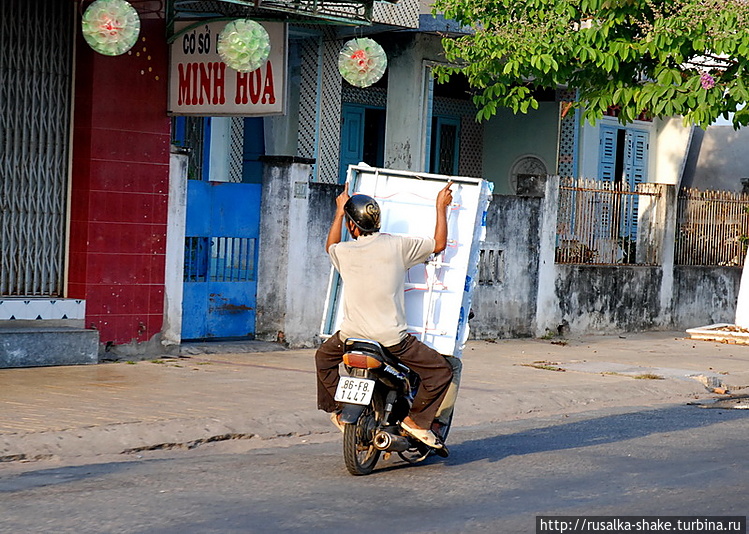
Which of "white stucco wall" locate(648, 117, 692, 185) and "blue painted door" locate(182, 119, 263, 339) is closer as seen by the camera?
"blue painted door" locate(182, 119, 263, 339)

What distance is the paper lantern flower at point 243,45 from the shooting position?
35.8 feet

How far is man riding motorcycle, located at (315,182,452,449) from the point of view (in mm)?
7172

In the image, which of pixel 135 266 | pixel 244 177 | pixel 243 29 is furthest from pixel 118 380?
pixel 244 177

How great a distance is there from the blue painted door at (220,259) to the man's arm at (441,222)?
5.79m

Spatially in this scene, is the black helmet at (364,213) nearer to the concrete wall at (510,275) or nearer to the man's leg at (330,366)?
the man's leg at (330,366)

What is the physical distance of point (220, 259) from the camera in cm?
1323

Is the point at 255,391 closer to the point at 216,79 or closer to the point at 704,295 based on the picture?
the point at 216,79

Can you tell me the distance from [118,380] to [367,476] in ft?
13.5

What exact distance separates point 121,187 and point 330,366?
518cm

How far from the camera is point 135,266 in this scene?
474 inches

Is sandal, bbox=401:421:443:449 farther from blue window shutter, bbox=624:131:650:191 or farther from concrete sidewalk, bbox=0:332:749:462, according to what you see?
blue window shutter, bbox=624:131:650:191

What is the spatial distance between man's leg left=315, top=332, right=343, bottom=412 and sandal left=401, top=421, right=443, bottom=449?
17.6 inches

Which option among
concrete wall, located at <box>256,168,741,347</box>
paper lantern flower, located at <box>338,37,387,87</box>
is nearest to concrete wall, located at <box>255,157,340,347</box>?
concrete wall, located at <box>256,168,741,347</box>

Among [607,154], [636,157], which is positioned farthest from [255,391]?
[636,157]
